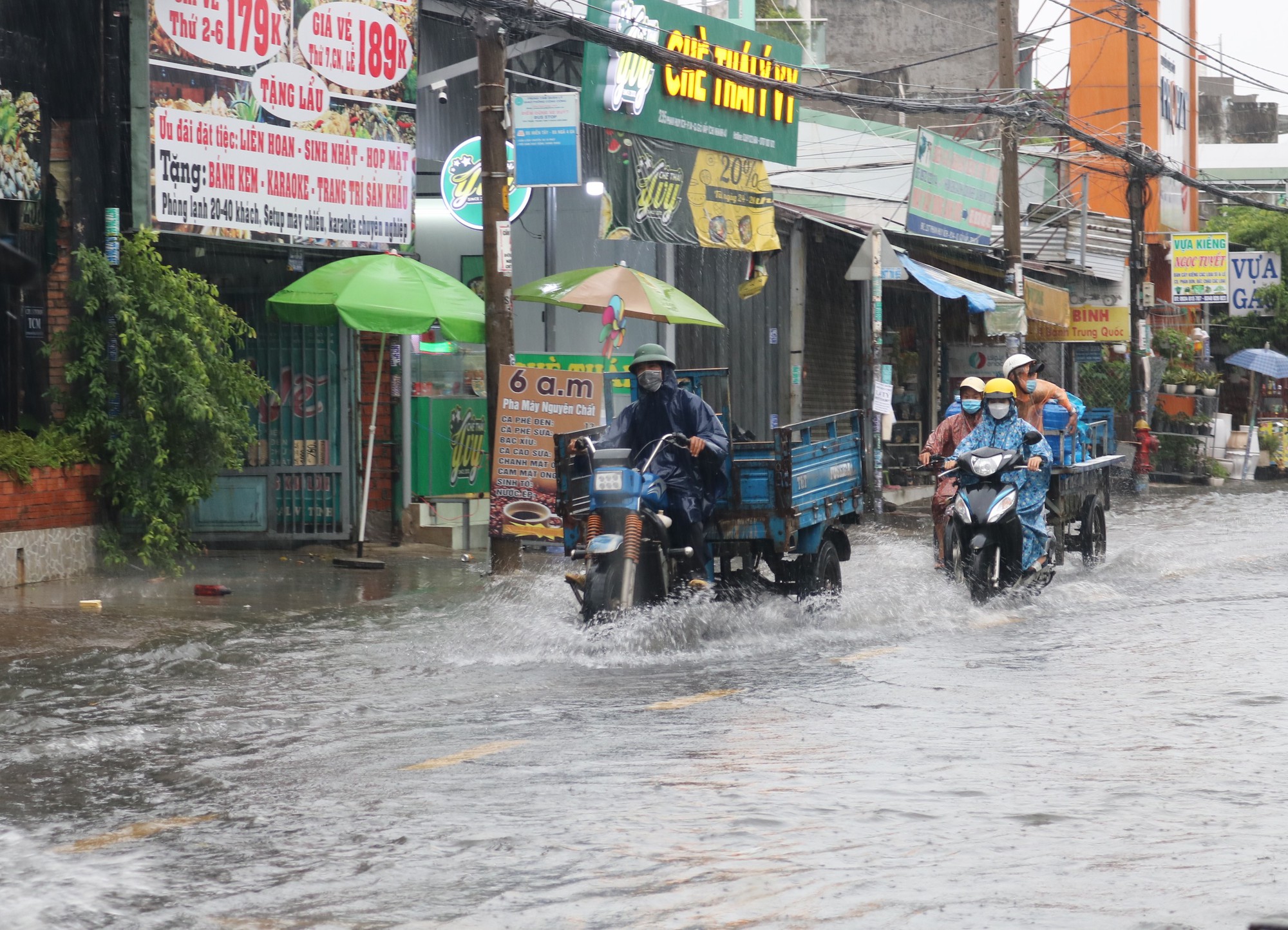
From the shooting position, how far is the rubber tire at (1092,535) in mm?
15180

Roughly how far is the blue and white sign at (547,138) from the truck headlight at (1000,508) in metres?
4.94

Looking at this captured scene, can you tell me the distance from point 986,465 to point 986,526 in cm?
45

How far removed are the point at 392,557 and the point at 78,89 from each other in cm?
500

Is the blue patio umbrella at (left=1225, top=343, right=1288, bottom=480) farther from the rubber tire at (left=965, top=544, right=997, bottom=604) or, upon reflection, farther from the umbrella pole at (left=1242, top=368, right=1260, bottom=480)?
the rubber tire at (left=965, top=544, right=997, bottom=604)

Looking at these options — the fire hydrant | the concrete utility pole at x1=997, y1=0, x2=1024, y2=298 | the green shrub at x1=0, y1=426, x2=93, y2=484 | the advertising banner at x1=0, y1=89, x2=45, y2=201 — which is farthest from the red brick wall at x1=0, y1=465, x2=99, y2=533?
the fire hydrant

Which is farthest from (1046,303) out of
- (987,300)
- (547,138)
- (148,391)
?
(148,391)

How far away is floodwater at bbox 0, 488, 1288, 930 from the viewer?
4.80 meters

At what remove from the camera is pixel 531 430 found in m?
14.3

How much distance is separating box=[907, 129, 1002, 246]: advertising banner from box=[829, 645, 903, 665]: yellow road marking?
548 inches

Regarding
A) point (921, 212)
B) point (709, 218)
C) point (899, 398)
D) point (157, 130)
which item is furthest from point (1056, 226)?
point (157, 130)

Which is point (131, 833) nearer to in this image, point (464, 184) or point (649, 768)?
point (649, 768)

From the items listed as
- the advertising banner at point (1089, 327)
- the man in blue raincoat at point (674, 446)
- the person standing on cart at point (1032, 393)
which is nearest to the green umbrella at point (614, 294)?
the person standing on cart at point (1032, 393)

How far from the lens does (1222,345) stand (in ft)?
140

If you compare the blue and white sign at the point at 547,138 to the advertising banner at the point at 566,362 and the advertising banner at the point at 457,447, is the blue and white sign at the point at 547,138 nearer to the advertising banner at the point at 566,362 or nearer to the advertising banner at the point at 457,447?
the advertising banner at the point at 566,362
